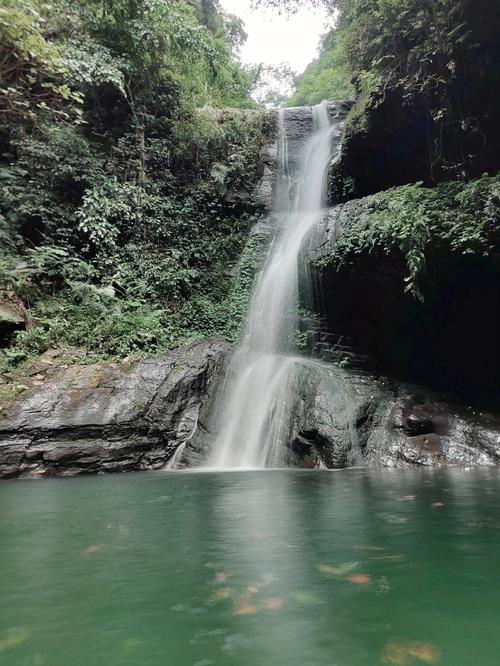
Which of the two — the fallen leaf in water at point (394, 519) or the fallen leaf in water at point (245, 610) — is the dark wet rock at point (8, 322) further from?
the fallen leaf in water at point (245, 610)

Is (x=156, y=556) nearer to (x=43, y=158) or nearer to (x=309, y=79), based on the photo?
(x=43, y=158)

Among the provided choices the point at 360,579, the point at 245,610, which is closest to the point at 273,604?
the point at 245,610

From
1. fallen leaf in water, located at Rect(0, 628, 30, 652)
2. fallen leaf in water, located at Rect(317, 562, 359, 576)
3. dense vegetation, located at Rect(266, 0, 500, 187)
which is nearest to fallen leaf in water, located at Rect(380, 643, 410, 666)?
fallen leaf in water, located at Rect(317, 562, 359, 576)

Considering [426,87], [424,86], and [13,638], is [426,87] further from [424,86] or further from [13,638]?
[13,638]

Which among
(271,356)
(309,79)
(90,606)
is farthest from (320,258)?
(309,79)

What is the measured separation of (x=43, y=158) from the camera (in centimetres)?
1241

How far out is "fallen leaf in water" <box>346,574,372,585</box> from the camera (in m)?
2.40

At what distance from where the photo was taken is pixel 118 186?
503 inches

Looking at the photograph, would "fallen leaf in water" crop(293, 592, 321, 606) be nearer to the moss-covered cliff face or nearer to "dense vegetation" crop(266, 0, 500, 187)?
"dense vegetation" crop(266, 0, 500, 187)

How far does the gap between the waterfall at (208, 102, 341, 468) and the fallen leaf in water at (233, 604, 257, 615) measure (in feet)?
18.7

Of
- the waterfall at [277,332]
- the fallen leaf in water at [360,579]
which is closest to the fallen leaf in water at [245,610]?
the fallen leaf in water at [360,579]

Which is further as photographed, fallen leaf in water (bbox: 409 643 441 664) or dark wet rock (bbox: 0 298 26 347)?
dark wet rock (bbox: 0 298 26 347)

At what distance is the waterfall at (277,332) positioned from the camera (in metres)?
8.26

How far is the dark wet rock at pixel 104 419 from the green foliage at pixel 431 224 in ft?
14.4
